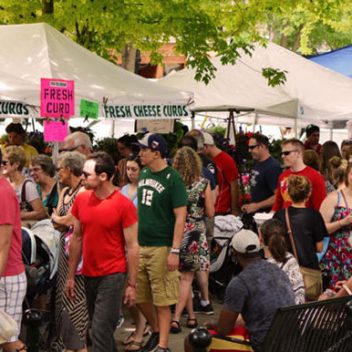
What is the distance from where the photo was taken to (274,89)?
17812 mm

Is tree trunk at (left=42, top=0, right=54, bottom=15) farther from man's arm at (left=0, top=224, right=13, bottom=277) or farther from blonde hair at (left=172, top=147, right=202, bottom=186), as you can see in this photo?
man's arm at (left=0, top=224, right=13, bottom=277)

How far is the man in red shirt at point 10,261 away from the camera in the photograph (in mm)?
6641

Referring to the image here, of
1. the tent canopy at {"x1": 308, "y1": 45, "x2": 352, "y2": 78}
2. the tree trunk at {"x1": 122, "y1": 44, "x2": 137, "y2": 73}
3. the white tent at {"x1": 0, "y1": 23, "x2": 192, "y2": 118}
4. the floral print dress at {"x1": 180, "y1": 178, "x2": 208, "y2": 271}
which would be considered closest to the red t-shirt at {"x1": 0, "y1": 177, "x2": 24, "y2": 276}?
the floral print dress at {"x1": 180, "y1": 178, "x2": 208, "y2": 271}

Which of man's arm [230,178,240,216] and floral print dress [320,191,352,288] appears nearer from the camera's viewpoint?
floral print dress [320,191,352,288]

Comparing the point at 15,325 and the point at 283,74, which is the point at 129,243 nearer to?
the point at 15,325

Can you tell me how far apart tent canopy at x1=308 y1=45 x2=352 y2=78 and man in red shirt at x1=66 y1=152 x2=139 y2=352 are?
54.6 feet

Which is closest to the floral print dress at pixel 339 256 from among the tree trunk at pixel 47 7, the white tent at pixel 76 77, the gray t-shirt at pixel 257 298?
the gray t-shirt at pixel 257 298

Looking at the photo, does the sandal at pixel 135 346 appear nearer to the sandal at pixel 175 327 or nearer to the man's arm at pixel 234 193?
the sandal at pixel 175 327

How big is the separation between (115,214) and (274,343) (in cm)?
182

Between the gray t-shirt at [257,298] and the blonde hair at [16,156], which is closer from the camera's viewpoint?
the gray t-shirt at [257,298]

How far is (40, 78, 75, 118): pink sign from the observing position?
1057 cm

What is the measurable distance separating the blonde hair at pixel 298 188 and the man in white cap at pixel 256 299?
2.02 meters

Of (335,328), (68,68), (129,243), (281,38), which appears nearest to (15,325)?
(129,243)

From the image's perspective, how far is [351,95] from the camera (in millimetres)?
17906
